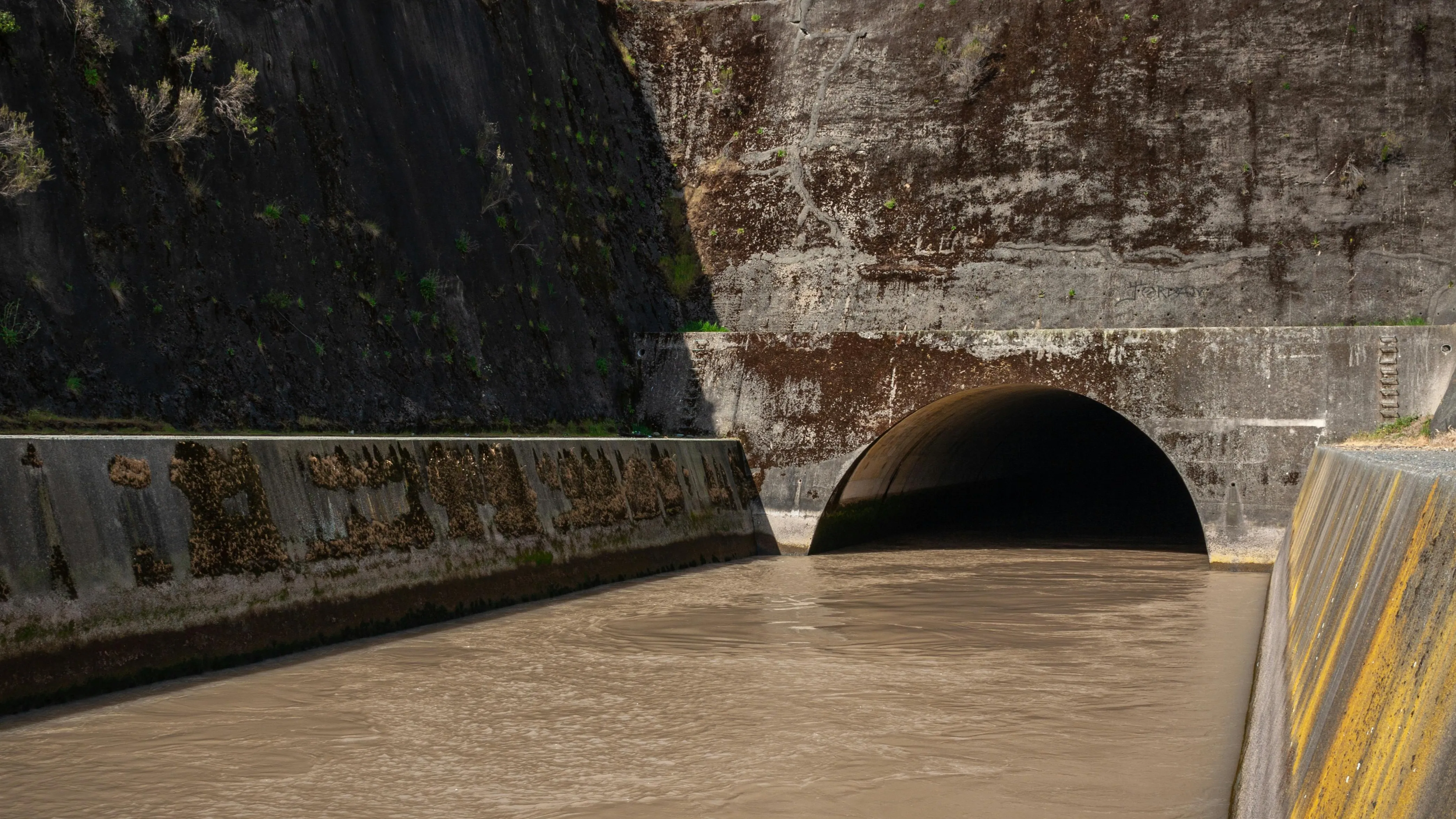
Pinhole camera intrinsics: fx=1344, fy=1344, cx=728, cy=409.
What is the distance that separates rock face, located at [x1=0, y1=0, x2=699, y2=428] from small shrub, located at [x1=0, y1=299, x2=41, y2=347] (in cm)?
2

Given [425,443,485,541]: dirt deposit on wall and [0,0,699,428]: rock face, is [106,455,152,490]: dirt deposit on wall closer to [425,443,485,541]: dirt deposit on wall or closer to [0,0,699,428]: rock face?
[0,0,699,428]: rock face

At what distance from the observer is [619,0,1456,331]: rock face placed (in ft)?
50.6

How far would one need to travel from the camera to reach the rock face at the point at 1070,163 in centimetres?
1544

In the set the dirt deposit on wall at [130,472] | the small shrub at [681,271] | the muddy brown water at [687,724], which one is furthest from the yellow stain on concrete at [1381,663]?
the small shrub at [681,271]

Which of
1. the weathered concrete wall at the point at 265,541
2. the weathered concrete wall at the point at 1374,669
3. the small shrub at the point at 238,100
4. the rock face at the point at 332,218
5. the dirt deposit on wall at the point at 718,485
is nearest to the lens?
the weathered concrete wall at the point at 1374,669

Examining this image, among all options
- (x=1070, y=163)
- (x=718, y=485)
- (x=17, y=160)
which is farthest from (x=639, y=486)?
(x=1070, y=163)

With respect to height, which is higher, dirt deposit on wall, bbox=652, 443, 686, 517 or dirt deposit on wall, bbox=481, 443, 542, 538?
dirt deposit on wall, bbox=481, 443, 542, 538

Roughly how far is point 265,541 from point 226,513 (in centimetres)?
35

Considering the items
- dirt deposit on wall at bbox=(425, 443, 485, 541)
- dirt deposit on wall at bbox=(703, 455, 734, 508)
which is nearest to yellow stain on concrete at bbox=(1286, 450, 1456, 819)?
dirt deposit on wall at bbox=(425, 443, 485, 541)

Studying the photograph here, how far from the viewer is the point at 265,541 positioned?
8.09 meters

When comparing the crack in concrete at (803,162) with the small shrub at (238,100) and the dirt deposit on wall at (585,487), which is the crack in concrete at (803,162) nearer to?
the dirt deposit on wall at (585,487)

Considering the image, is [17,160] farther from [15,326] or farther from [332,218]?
[332,218]

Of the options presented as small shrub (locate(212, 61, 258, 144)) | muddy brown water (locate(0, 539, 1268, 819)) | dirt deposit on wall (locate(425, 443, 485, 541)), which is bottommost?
muddy brown water (locate(0, 539, 1268, 819))

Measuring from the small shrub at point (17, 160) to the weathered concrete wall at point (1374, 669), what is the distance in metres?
8.36
